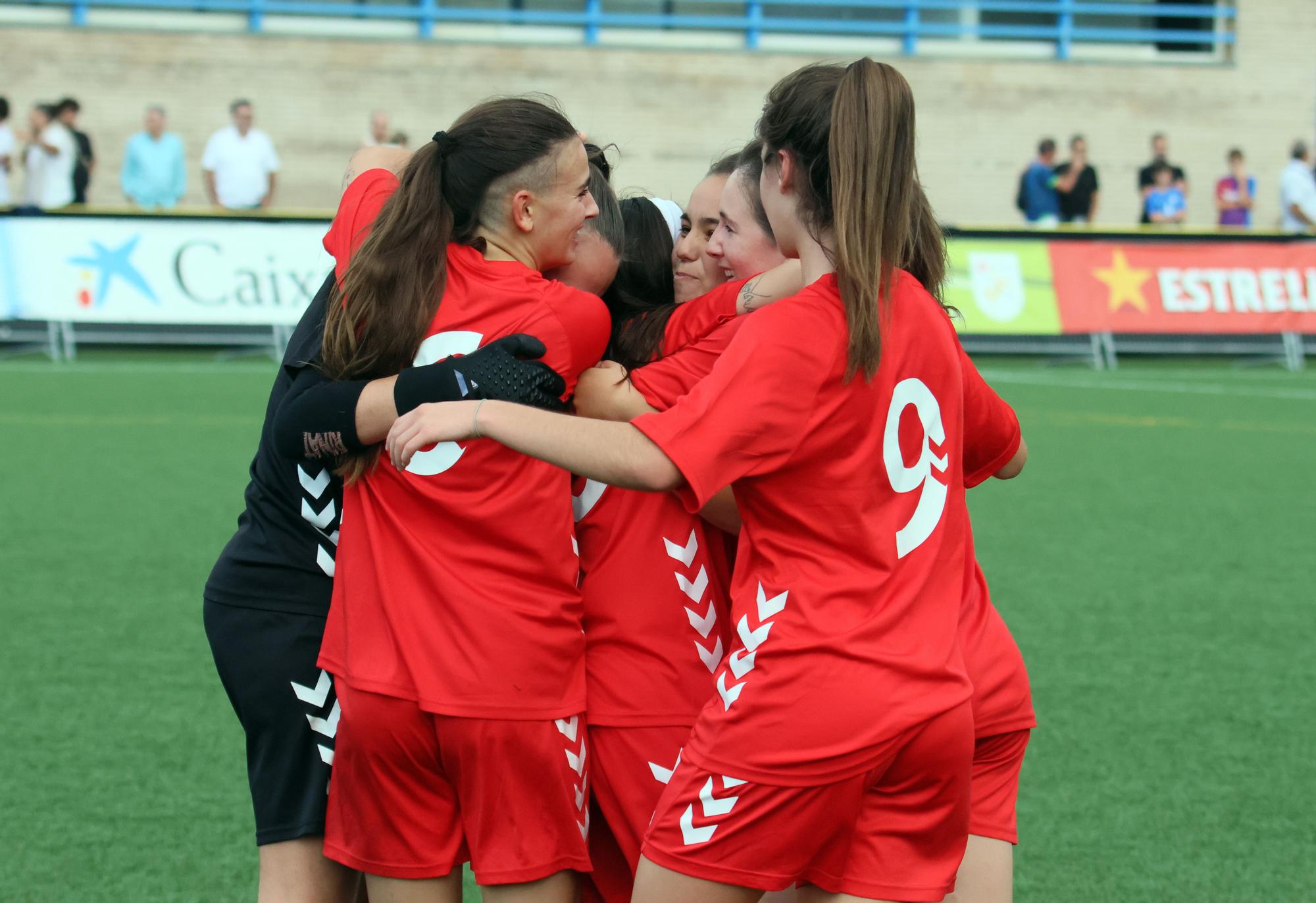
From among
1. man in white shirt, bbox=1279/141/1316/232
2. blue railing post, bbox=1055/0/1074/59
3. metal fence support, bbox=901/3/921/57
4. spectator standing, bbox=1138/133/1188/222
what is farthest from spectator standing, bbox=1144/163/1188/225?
metal fence support, bbox=901/3/921/57

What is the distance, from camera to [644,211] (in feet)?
9.53

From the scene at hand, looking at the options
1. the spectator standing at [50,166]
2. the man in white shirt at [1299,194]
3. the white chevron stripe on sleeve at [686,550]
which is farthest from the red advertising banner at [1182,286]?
the white chevron stripe on sleeve at [686,550]

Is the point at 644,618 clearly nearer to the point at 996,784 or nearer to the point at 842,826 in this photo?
the point at 842,826

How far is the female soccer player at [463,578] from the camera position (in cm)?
232

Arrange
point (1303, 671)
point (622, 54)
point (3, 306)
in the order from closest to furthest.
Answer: point (1303, 671), point (3, 306), point (622, 54)

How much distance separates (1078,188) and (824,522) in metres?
18.9

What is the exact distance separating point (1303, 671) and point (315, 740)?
407cm

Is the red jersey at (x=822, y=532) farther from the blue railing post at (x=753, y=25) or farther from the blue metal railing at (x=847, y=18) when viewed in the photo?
the blue railing post at (x=753, y=25)

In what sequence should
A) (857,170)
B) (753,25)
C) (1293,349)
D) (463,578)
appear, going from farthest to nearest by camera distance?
(753,25) < (1293,349) < (463,578) < (857,170)

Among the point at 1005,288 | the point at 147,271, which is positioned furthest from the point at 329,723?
the point at 1005,288

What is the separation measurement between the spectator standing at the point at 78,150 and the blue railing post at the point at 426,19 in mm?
5823

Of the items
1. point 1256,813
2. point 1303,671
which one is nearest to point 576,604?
point 1256,813

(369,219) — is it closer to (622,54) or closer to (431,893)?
(431,893)

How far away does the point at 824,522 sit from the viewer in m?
2.13
